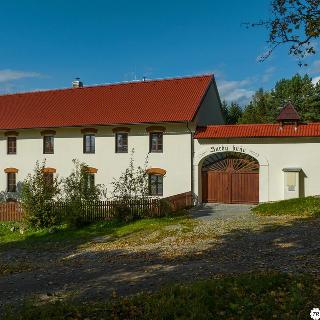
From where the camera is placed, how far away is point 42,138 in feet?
99.8

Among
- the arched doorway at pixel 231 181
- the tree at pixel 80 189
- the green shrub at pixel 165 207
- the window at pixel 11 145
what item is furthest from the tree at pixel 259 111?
the tree at pixel 80 189

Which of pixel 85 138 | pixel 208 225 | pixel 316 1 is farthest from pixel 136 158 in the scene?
pixel 316 1

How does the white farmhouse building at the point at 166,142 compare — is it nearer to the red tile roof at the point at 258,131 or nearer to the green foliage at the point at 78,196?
the red tile roof at the point at 258,131

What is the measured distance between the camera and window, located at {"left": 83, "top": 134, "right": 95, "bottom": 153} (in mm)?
29016

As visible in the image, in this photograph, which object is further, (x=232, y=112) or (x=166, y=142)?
(x=232, y=112)

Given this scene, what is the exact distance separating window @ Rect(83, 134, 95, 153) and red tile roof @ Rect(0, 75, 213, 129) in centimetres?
110

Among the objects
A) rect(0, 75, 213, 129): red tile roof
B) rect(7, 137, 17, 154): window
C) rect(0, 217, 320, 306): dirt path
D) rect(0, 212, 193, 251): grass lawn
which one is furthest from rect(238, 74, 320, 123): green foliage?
rect(0, 217, 320, 306): dirt path

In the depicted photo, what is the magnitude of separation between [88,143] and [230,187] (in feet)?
34.6

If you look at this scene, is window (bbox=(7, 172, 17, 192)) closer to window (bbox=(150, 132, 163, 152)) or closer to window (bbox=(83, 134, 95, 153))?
window (bbox=(83, 134, 95, 153))

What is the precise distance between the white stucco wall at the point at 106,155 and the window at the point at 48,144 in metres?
0.23

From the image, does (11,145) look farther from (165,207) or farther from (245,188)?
(245,188)

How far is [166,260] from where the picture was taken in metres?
11.9

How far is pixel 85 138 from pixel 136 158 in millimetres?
4399

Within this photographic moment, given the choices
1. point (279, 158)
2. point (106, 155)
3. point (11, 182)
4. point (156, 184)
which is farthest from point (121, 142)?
point (279, 158)
